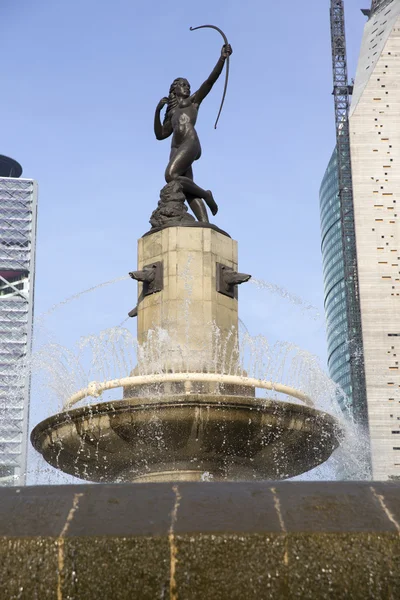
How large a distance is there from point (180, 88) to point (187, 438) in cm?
632

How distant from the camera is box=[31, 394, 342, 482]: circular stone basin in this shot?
10391 millimetres

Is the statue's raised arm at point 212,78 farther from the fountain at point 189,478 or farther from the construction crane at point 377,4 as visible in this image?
the construction crane at point 377,4

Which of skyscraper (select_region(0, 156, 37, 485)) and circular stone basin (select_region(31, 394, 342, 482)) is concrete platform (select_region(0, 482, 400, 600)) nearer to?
circular stone basin (select_region(31, 394, 342, 482))

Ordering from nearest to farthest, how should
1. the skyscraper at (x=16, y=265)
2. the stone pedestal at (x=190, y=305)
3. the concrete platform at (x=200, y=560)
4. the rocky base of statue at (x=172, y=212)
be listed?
1. the concrete platform at (x=200, y=560)
2. the stone pedestal at (x=190, y=305)
3. the rocky base of statue at (x=172, y=212)
4. the skyscraper at (x=16, y=265)

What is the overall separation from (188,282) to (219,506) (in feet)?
22.5

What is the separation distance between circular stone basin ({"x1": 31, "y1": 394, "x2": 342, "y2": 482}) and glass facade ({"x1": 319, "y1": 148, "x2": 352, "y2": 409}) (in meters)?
105

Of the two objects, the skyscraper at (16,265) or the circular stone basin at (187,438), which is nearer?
the circular stone basin at (187,438)

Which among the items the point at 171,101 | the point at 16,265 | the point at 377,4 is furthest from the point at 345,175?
the point at 171,101

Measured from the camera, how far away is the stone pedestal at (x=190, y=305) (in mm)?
12438

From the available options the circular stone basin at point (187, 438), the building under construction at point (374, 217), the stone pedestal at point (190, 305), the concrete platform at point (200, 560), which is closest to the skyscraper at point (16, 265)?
the building under construction at point (374, 217)

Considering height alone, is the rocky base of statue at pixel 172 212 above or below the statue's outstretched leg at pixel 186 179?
below

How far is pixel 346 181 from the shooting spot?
109875 millimetres

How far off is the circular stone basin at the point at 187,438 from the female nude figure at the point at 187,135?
4.09 m

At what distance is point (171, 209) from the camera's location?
1373 cm
